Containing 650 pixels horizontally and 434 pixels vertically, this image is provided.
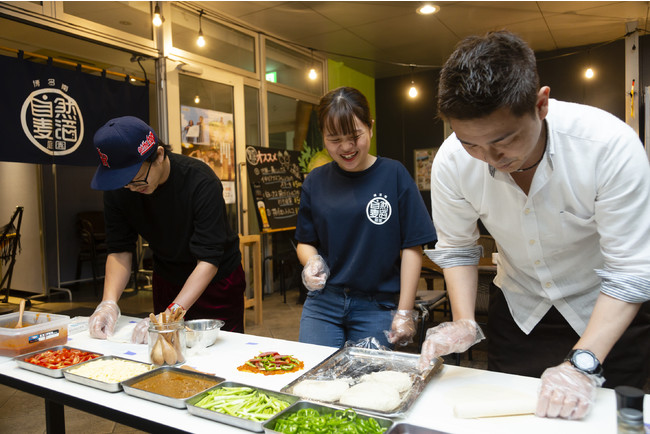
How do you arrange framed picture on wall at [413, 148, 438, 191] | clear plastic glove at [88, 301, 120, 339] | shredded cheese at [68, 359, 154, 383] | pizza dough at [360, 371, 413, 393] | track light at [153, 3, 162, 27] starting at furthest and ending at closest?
framed picture on wall at [413, 148, 438, 191] < track light at [153, 3, 162, 27] < clear plastic glove at [88, 301, 120, 339] < shredded cheese at [68, 359, 154, 383] < pizza dough at [360, 371, 413, 393]

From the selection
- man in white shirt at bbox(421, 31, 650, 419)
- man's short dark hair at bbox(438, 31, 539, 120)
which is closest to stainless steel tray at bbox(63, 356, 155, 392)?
man in white shirt at bbox(421, 31, 650, 419)

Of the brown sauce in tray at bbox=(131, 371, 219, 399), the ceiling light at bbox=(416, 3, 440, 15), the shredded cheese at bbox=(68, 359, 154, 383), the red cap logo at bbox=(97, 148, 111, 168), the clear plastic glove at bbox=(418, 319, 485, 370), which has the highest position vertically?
the ceiling light at bbox=(416, 3, 440, 15)

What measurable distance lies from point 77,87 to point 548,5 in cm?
476

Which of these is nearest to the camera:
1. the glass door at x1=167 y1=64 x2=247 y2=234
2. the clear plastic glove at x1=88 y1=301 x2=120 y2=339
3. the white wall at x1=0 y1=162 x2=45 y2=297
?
the clear plastic glove at x1=88 y1=301 x2=120 y2=339

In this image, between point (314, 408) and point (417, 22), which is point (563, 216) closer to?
point (314, 408)

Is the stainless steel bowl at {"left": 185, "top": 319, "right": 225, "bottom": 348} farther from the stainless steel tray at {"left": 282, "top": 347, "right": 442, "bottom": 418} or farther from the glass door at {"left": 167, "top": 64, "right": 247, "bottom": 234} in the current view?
the glass door at {"left": 167, "top": 64, "right": 247, "bottom": 234}

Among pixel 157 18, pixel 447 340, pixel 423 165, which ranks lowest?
pixel 447 340

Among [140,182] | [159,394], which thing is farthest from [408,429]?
[140,182]

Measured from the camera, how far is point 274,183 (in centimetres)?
571

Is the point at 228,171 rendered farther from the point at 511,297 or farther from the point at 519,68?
the point at 519,68

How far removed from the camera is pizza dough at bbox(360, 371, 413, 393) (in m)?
1.16

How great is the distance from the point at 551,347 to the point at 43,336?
1.67 m

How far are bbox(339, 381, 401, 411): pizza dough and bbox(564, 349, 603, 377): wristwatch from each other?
0.40m

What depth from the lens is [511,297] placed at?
1.42m
